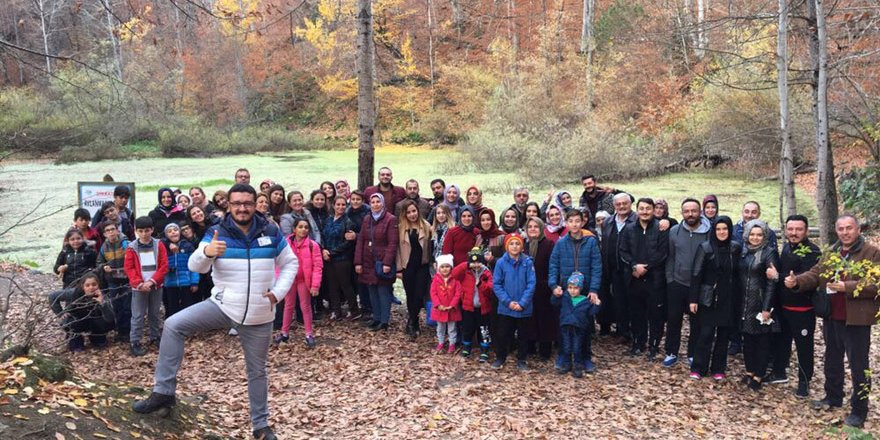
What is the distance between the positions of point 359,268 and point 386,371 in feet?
4.67

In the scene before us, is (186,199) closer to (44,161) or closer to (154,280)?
(154,280)

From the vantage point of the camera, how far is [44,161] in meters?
31.2

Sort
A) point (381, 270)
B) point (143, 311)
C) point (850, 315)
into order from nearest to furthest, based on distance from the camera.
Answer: point (850, 315) → point (143, 311) → point (381, 270)

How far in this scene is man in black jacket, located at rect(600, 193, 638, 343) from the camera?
6.70 m

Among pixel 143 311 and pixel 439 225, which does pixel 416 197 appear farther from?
pixel 143 311

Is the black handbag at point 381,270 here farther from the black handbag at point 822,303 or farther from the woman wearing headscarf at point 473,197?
the black handbag at point 822,303

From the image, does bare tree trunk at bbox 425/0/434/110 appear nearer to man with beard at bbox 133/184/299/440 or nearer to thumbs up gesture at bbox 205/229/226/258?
man with beard at bbox 133/184/299/440

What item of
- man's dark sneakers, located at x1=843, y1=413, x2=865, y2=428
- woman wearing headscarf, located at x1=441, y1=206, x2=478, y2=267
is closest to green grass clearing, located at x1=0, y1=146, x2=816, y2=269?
woman wearing headscarf, located at x1=441, y1=206, x2=478, y2=267

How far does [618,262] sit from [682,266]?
2.45ft

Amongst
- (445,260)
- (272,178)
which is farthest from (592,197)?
(272,178)

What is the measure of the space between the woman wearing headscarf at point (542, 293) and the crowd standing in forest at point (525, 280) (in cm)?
1

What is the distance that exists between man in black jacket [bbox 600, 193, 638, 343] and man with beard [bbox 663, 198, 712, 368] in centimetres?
48

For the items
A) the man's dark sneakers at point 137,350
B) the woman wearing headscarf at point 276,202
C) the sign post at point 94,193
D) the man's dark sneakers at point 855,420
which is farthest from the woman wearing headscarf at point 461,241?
the sign post at point 94,193

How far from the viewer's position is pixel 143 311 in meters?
6.80
